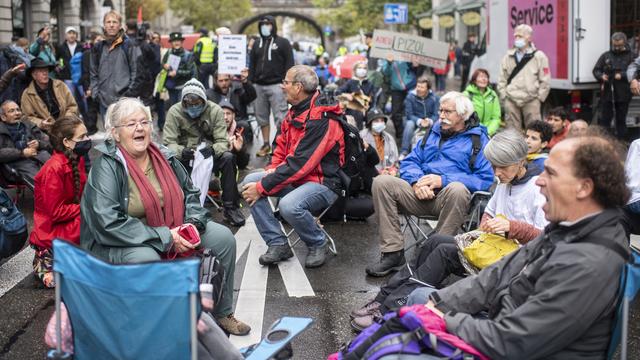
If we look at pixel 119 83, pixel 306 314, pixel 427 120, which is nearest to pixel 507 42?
pixel 427 120

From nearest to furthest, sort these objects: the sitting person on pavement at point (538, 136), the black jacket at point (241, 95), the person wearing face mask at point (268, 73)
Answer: the sitting person on pavement at point (538, 136)
the black jacket at point (241, 95)
the person wearing face mask at point (268, 73)

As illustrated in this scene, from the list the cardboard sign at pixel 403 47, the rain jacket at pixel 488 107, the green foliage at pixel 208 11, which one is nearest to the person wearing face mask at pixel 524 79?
the rain jacket at pixel 488 107

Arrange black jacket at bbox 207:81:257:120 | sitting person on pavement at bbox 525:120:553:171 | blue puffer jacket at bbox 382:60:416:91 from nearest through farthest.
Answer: sitting person on pavement at bbox 525:120:553:171 → black jacket at bbox 207:81:257:120 → blue puffer jacket at bbox 382:60:416:91

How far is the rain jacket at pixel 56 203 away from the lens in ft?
19.2

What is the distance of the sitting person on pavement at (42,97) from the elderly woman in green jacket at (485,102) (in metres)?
5.12

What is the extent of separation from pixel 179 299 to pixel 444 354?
1.01 metres

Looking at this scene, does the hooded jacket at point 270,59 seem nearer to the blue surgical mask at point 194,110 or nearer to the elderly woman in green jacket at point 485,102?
the elderly woman in green jacket at point 485,102

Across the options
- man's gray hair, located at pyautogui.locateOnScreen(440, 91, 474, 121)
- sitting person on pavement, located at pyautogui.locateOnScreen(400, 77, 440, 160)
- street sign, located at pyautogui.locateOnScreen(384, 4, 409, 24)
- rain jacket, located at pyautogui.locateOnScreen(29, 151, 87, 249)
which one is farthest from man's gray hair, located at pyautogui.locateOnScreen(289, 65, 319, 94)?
street sign, located at pyautogui.locateOnScreen(384, 4, 409, 24)

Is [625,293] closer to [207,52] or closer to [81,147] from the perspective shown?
[81,147]

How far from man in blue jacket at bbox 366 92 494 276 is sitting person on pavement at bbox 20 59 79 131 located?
521 centimetres

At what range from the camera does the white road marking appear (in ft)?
20.4

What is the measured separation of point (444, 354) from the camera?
306cm

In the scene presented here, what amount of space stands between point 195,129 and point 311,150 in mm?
2422

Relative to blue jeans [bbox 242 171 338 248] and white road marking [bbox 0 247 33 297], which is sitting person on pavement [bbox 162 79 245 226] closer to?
blue jeans [bbox 242 171 338 248]
